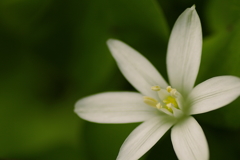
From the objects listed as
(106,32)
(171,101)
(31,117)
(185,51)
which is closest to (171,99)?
(171,101)

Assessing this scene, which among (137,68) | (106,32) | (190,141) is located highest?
(106,32)

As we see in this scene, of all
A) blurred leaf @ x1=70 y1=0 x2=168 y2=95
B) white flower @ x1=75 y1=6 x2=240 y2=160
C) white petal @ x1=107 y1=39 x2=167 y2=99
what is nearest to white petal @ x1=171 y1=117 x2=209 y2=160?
white flower @ x1=75 y1=6 x2=240 y2=160

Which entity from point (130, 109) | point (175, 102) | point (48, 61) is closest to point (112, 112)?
point (130, 109)

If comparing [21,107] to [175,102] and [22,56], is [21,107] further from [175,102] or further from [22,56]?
[175,102]

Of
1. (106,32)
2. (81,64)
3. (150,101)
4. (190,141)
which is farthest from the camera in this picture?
(81,64)

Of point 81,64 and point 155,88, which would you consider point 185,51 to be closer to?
point 155,88

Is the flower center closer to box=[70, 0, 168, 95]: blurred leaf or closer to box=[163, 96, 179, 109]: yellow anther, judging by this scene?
box=[163, 96, 179, 109]: yellow anther
